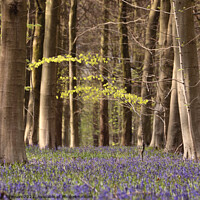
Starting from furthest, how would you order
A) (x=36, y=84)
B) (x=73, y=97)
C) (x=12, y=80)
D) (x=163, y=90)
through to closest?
(x=73, y=97) → (x=36, y=84) → (x=163, y=90) → (x=12, y=80)

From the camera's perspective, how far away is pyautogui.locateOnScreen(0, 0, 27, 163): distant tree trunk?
24.1ft

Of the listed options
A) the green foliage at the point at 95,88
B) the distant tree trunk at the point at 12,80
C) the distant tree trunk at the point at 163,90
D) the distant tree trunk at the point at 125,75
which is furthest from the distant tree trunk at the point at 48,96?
the distant tree trunk at the point at 125,75

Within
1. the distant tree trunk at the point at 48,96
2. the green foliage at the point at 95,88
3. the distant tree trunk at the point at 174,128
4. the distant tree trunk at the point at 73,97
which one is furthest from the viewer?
the distant tree trunk at the point at 73,97

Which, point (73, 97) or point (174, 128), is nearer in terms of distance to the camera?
point (174, 128)

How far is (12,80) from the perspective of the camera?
7.52 metres

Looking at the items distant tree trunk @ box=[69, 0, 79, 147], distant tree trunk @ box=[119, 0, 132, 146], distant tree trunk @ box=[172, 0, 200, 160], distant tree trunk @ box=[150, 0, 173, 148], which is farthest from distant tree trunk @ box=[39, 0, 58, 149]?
distant tree trunk @ box=[172, 0, 200, 160]

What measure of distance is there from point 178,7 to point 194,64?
1663 mm

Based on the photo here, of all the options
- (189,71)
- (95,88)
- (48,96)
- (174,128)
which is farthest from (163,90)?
(48,96)

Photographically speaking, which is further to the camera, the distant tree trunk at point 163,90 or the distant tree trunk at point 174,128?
the distant tree trunk at point 163,90

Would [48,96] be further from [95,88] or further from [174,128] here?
[174,128]

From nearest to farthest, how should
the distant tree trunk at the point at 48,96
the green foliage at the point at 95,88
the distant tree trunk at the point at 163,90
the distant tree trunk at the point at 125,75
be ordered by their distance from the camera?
the green foliage at the point at 95,88 → the distant tree trunk at the point at 48,96 → the distant tree trunk at the point at 163,90 → the distant tree trunk at the point at 125,75

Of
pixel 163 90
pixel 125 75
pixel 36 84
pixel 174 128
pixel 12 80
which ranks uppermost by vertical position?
pixel 125 75

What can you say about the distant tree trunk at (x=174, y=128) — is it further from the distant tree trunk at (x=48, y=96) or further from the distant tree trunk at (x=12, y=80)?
the distant tree trunk at (x=12, y=80)

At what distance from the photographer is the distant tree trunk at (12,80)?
7.36 m
